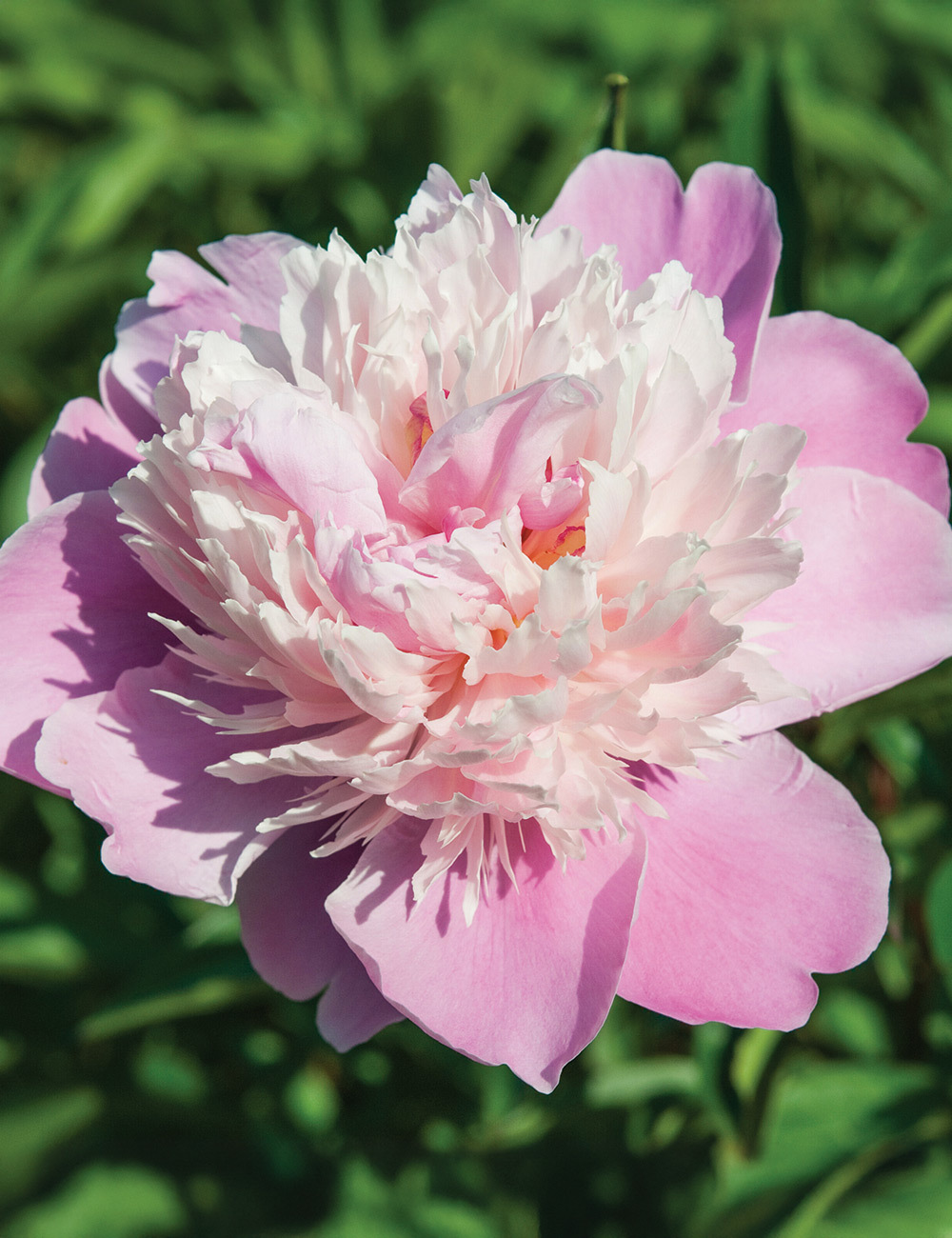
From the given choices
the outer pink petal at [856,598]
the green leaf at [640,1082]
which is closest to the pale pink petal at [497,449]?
the outer pink petal at [856,598]

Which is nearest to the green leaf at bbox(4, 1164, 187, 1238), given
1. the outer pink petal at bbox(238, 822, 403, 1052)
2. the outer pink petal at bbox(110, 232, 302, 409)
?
the outer pink petal at bbox(238, 822, 403, 1052)

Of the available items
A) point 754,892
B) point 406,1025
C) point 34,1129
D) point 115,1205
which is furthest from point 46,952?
point 754,892

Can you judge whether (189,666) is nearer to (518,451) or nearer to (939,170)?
(518,451)

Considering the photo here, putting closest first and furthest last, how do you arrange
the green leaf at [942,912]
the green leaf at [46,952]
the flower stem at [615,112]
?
the flower stem at [615,112] → the green leaf at [942,912] → the green leaf at [46,952]

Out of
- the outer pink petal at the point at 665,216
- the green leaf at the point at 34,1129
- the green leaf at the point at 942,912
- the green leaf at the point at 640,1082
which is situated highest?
the outer pink petal at the point at 665,216

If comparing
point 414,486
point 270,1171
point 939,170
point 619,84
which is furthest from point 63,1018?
point 939,170

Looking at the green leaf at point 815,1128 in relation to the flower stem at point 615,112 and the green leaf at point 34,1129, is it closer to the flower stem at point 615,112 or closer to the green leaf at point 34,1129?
the green leaf at point 34,1129

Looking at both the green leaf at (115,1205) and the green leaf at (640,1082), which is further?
the green leaf at (115,1205)
